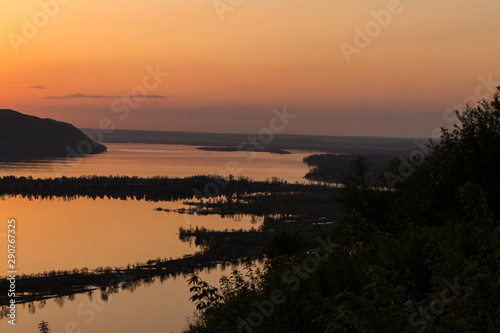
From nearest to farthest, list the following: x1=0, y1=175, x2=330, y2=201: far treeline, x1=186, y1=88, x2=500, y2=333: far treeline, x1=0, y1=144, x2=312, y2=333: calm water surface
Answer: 1. x1=186, y1=88, x2=500, y2=333: far treeline
2. x1=0, y1=144, x2=312, y2=333: calm water surface
3. x1=0, y1=175, x2=330, y2=201: far treeline

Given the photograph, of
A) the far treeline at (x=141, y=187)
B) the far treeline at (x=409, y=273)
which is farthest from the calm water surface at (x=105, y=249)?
the far treeline at (x=409, y=273)

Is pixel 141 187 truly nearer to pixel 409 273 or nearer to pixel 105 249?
pixel 105 249

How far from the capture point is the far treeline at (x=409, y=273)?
30.9 feet

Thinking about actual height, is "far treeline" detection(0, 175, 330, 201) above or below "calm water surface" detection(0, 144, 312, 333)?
above

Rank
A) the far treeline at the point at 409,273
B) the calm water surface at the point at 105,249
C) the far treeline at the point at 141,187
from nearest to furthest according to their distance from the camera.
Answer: the far treeline at the point at 409,273 → the calm water surface at the point at 105,249 → the far treeline at the point at 141,187

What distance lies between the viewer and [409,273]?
1495cm

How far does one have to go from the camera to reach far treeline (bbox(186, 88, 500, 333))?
941 centimetres

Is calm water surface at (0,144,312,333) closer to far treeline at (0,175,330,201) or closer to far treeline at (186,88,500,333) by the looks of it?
far treeline at (0,175,330,201)

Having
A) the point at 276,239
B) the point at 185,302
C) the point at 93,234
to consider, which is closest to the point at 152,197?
the point at 93,234

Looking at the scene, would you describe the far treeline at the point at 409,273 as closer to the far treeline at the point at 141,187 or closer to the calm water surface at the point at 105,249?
the calm water surface at the point at 105,249

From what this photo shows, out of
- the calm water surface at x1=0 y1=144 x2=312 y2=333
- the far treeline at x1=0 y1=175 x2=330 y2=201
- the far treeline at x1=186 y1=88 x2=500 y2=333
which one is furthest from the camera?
the far treeline at x1=0 y1=175 x2=330 y2=201

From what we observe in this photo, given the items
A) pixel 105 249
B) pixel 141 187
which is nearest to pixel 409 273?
pixel 105 249

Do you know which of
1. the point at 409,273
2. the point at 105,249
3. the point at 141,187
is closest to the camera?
the point at 409,273

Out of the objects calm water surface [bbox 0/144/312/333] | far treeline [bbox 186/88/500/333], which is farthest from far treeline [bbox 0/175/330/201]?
far treeline [bbox 186/88/500/333]
